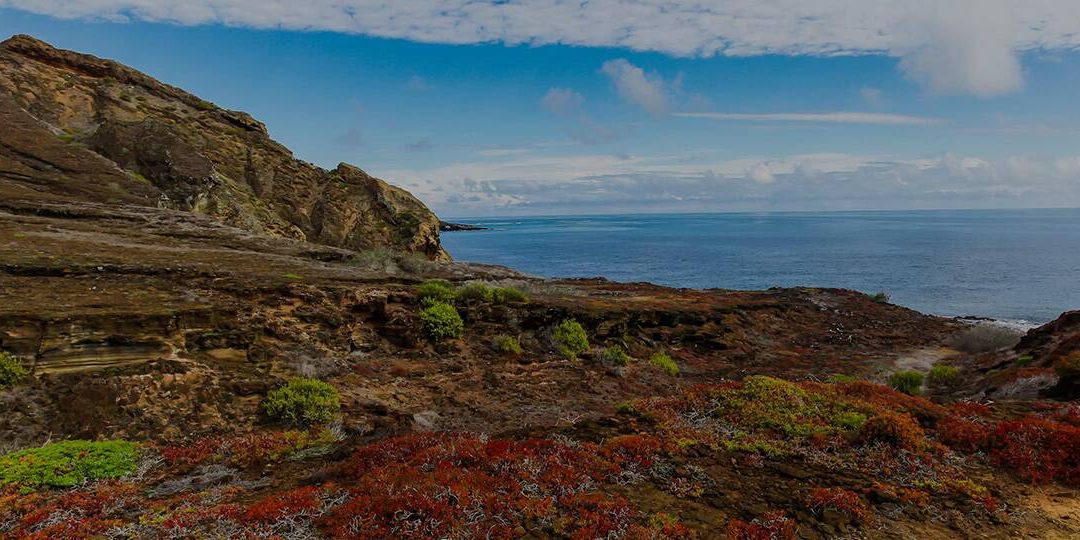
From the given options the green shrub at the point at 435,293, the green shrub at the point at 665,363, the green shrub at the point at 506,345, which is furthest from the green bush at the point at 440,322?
the green shrub at the point at 665,363

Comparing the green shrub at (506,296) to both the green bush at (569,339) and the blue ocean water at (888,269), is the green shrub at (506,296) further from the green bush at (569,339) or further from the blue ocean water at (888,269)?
the blue ocean water at (888,269)

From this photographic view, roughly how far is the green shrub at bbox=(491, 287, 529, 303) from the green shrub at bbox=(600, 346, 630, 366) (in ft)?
13.5

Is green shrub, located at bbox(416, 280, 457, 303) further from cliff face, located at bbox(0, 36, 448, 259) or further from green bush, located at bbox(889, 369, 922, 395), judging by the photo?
cliff face, located at bbox(0, 36, 448, 259)

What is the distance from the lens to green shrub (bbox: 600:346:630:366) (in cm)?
1923

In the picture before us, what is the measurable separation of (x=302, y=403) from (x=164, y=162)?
1272 inches

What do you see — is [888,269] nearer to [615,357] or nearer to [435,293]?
[615,357]

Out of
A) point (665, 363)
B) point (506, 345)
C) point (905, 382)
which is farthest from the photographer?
point (665, 363)

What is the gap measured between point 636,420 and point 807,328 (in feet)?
93.0

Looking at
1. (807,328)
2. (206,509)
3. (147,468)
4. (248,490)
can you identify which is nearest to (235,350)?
(147,468)

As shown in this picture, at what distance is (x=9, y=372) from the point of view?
34.3 ft

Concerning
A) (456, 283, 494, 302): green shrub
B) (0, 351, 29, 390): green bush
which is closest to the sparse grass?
(456, 283, 494, 302): green shrub

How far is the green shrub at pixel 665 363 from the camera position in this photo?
20.4m

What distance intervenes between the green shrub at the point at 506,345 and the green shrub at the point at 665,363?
5589 mm

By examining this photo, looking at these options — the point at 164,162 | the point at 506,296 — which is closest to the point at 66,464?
the point at 506,296
